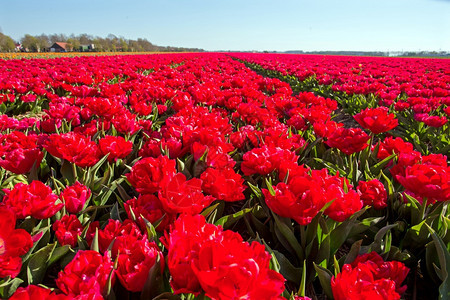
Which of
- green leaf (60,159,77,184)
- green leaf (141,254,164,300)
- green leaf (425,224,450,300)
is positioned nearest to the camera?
green leaf (141,254,164,300)

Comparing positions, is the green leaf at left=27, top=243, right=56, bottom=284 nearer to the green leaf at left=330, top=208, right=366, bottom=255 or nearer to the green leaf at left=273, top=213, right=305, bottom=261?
the green leaf at left=273, top=213, right=305, bottom=261

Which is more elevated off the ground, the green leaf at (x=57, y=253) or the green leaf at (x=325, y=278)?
the green leaf at (x=57, y=253)

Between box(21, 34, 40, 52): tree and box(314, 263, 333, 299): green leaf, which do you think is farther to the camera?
box(21, 34, 40, 52): tree

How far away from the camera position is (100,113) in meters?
3.05

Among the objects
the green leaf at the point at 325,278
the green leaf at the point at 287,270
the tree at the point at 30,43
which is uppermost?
the tree at the point at 30,43

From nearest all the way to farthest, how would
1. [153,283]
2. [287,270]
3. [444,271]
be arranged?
[153,283]
[444,271]
[287,270]

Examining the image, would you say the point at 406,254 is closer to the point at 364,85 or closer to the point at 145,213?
the point at 145,213

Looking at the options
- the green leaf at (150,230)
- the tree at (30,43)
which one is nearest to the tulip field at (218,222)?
the green leaf at (150,230)

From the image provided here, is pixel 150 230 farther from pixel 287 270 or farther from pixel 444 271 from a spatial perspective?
pixel 444 271

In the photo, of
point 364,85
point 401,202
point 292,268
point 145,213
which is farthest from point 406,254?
point 364,85

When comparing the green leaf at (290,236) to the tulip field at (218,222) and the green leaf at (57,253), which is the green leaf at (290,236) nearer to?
the tulip field at (218,222)

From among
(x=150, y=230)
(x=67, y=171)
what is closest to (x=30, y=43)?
(x=67, y=171)

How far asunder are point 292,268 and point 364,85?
606 centimetres

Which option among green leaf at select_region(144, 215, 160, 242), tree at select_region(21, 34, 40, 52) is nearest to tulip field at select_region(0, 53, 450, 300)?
green leaf at select_region(144, 215, 160, 242)
